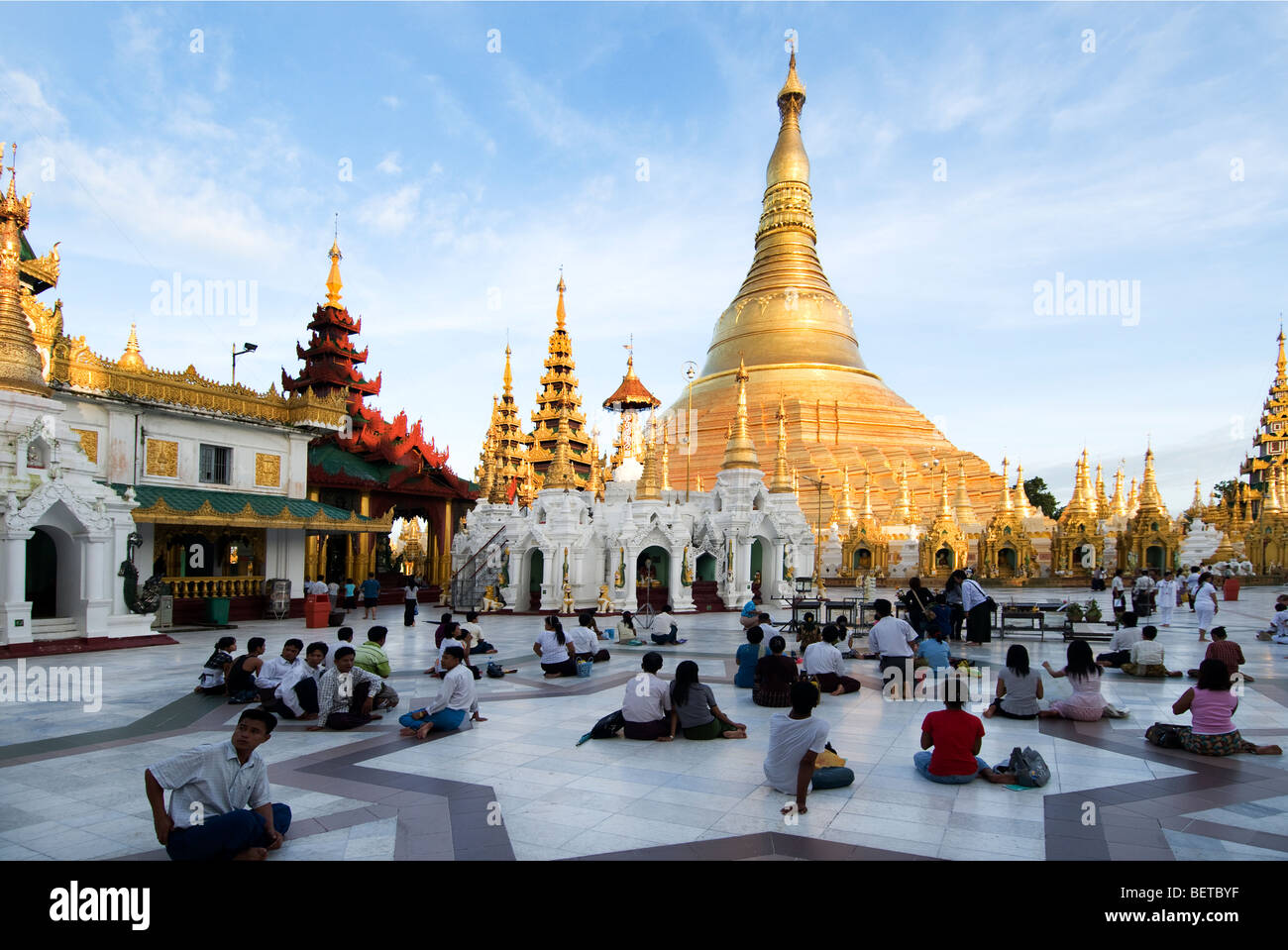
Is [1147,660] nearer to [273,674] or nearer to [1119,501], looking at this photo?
[273,674]

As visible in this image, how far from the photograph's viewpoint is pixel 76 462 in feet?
54.3

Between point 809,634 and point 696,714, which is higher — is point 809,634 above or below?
above

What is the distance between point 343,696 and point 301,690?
1.86 feet

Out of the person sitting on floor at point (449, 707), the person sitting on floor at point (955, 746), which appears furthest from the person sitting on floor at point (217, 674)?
the person sitting on floor at point (955, 746)

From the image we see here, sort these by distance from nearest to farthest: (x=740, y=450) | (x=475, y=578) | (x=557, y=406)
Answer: (x=475, y=578) → (x=740, y=450) → (x=557, y=406)

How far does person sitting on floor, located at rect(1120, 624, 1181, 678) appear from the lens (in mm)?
12156

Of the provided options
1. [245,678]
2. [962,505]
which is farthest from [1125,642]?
[962,505]

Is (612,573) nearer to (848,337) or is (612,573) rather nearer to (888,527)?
(888,527)

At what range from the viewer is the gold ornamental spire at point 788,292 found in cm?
5488

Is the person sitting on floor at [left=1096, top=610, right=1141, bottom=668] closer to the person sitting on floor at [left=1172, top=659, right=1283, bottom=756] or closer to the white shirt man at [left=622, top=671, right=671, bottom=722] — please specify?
the person sitting on floor at [left=1172, top=659, right=1283, bottom=756]

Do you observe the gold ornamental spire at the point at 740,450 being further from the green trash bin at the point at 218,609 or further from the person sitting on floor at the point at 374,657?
the person sitting on floor at the point at 374,657

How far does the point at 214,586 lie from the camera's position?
2219 cm
